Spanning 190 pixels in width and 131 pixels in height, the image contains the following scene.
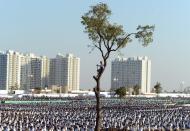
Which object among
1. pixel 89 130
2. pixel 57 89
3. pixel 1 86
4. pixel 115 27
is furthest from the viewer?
pixel 1 86

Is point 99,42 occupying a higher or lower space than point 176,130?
higher

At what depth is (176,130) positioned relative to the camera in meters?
36.4

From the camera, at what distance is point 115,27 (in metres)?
Result: 24.9

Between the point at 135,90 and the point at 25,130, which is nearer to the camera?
the point at 25,130

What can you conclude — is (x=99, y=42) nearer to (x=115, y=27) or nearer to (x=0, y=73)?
(x=115, y=27)

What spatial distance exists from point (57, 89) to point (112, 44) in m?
135

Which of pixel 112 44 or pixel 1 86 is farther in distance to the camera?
pixel 1 86

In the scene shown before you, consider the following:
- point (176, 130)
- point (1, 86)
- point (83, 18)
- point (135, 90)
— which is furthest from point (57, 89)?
point (83, 18)

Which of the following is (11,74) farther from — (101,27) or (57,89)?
(101,27)

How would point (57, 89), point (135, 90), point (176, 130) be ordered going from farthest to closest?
point (57, 89), point (135, 90), point (176, 130)

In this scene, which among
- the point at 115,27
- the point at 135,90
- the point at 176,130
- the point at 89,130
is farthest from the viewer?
the point at 135,90

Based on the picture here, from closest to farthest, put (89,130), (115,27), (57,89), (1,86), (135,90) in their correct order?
1. (115,27)
2. (89,130)
3. (135,90)
4. (57,89)
5. (1,86)

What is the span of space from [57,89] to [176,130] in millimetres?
123868

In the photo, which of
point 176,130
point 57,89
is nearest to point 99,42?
point 176,130
